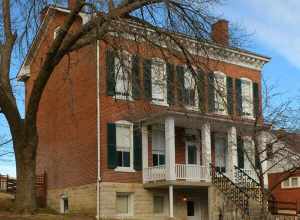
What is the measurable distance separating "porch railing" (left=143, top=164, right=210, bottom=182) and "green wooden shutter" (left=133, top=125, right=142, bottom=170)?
518 millimetres

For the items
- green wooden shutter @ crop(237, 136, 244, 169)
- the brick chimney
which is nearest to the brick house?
green wooden shutter @ crop(237, 136, 244, 169)

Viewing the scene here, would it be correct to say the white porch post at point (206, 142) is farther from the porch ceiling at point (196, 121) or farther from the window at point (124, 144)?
the window at point (124, 144)

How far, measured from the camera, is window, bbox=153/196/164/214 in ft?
102

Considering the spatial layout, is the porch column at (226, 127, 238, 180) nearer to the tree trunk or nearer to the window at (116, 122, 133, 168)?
the window at (116, 122, 133, 168)

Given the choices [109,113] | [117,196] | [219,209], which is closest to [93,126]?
[109,113]

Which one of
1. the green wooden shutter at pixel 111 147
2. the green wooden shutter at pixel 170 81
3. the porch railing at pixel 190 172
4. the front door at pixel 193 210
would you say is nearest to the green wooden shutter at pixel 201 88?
the green wooden shutter at pixel 170 81

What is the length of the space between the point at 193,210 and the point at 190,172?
394 cm

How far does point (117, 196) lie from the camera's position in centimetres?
2961

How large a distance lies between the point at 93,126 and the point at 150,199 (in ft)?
15.8

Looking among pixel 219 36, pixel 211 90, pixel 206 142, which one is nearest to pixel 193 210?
pixel 206 142

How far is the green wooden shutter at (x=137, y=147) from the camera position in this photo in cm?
3027

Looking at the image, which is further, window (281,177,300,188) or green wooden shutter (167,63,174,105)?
window (281,177,300,188)

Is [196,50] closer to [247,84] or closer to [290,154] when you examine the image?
[290,154]

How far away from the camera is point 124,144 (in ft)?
98.6
